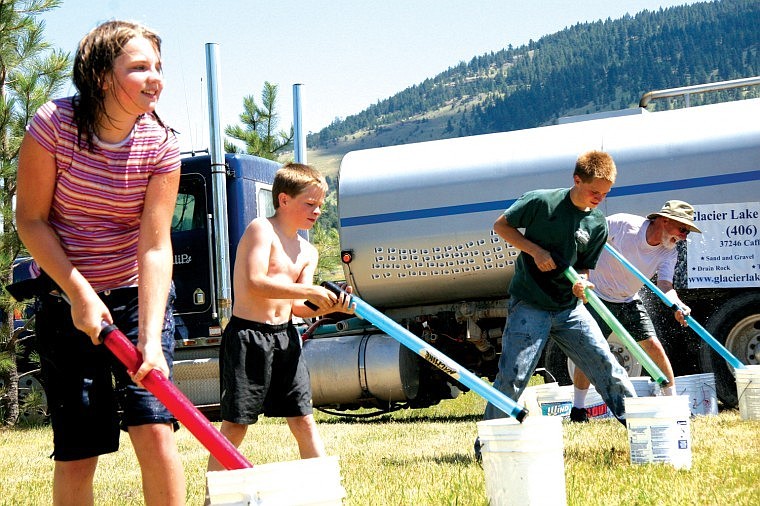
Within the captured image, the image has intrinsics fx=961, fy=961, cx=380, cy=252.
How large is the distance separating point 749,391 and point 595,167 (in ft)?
10.2

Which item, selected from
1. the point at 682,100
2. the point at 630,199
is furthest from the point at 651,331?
the point at 682,100

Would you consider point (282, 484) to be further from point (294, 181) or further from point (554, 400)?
point (554, 400)

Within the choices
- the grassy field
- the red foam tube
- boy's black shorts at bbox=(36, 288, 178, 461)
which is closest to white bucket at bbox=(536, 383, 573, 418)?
the grassy field

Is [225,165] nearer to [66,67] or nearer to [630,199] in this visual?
[66,67]

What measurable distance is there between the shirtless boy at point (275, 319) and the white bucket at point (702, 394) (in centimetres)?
490

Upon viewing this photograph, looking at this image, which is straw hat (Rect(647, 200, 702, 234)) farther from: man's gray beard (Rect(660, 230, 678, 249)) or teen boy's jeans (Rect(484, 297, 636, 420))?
teen boy's jeans (Rect(484, 297, 636, 420))

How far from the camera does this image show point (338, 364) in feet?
33.7

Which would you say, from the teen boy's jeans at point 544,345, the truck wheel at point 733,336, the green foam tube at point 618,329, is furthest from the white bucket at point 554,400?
the teen boy's jeans at point 544,345

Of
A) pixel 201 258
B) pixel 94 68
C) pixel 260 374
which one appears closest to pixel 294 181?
pixel 260 374

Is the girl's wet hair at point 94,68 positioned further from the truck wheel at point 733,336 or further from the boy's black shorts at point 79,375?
the truck wheel at point 733,336

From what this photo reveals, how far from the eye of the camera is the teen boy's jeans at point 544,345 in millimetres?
5500

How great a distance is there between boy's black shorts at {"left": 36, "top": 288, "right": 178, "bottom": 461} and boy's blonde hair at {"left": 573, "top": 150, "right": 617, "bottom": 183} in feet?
9.94

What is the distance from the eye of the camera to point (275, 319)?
425 cm

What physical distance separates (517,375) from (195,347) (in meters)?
6.14
